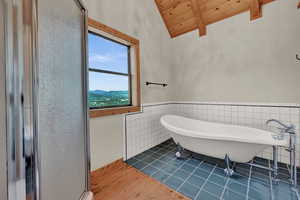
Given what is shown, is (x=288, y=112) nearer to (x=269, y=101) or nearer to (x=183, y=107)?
(x=269, y=101)

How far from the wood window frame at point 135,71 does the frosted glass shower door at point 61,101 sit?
0.54 metres

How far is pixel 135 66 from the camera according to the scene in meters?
2.17

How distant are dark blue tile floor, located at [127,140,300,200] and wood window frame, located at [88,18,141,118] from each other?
828 millimetres

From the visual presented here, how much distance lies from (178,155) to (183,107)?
1.13 metres

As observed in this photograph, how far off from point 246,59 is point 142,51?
175cm

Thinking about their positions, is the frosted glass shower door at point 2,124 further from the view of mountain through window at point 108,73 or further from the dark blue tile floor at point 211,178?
the dark blue tile floor at point 211,178

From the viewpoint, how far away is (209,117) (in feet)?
8.26

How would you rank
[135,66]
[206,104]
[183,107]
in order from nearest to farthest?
1. [135,66]
2. [206,104]
3. [183,107]

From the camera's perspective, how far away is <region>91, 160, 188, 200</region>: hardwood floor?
1.31 meters

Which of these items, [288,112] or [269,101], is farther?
[269,101]

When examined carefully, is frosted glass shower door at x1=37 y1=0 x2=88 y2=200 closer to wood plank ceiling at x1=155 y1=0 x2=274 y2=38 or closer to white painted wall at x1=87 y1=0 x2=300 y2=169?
white painted wall at x1=87 y1=0 x2=300 y2=169

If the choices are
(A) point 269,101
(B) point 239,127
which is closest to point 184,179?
(B) point 239,127

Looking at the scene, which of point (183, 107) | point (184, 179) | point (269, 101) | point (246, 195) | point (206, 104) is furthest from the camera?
point (183, 107)

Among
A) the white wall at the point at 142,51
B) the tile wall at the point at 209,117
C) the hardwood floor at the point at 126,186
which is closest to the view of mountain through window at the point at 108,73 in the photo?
the white wall at the point at 142,51
